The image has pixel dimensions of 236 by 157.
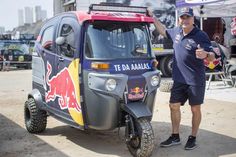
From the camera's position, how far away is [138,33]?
5941 millimetres

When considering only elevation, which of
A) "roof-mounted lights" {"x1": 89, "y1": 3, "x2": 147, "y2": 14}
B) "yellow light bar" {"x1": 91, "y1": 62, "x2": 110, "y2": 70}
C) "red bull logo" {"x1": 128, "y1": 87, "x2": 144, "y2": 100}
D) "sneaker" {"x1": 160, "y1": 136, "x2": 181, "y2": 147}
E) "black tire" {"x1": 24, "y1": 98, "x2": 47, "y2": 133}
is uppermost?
"roof-mounted lights" {"x1": 89, "y1": 3, "x2": 147, "y2": 14}

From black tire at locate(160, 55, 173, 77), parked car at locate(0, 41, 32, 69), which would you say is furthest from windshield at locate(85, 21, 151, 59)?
parked car at locate(0, 41, 32, 69)

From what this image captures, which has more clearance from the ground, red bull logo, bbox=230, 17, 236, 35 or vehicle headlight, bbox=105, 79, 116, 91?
red bull logo, bbox=230, 17, 236, 35

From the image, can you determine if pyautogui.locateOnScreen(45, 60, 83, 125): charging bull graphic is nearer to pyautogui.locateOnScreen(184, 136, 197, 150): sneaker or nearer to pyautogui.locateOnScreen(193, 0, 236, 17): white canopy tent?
pyautogui.locateOnScreen(184, 136, 197, 150): sneaker

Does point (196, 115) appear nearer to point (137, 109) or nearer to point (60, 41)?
point (137, 109)

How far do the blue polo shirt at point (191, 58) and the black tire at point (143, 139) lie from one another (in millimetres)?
931

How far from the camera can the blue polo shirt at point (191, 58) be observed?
5.68m

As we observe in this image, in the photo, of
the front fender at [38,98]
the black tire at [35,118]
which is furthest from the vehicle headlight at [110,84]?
the black tire at [35,118]

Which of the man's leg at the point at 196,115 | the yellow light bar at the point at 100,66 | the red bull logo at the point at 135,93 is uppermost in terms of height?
the yellow light bar at the point at 100,66

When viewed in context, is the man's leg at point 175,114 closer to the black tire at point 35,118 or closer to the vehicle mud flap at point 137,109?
the vehicle mud flap at point 137,109

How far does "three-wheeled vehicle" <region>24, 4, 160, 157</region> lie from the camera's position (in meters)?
5.35

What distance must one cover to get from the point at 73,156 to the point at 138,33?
1979mm

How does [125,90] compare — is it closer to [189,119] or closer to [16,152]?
[16,152]

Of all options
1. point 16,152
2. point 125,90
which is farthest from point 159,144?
point 16,152
